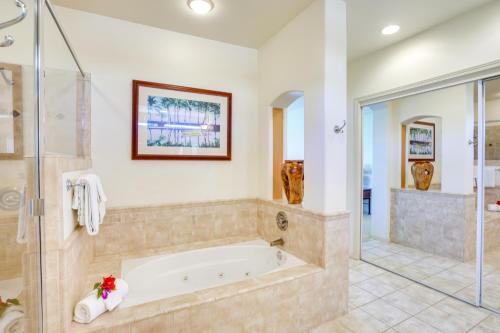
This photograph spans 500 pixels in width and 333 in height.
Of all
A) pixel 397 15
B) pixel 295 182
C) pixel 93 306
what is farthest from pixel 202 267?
pixel 397 15

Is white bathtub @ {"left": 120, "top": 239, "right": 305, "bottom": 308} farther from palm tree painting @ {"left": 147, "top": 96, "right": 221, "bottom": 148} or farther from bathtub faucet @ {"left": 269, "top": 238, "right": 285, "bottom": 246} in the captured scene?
palm tree painting @ {"left": 147, "top": 96, "right": 221, "bottom": 148}

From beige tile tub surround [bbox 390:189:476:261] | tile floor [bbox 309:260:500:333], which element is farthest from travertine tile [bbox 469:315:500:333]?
beige tile tub surround [bbox 390:189:476:261]

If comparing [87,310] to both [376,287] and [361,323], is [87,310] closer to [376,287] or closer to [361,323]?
[361,323]

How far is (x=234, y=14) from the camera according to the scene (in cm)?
227

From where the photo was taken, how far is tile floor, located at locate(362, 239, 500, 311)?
2.27m

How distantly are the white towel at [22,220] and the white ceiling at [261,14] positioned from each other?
175 cm

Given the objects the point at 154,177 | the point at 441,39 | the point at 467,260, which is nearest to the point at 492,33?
the point at 441,39

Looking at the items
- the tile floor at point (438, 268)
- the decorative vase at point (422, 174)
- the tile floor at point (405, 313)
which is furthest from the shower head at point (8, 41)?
the tile floor at point (438, 268)

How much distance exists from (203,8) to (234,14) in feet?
0.95

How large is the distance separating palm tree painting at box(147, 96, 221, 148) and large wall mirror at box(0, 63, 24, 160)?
1.02 metres

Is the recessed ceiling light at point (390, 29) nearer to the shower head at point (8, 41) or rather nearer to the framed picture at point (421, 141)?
the framed picture at point (421, 141)

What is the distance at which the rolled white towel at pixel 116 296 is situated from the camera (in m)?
1.48

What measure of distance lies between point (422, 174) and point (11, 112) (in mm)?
3723

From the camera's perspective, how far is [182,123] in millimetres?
2572
